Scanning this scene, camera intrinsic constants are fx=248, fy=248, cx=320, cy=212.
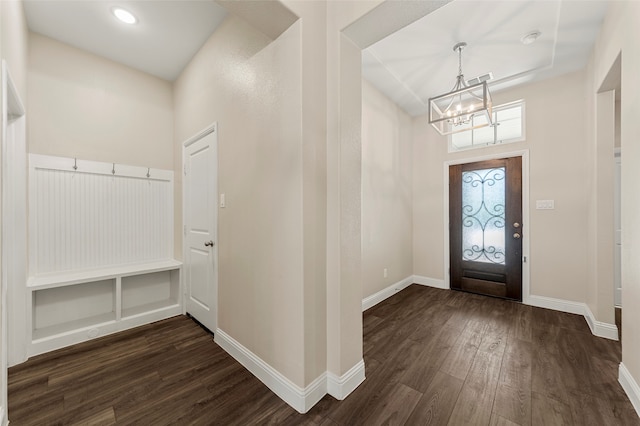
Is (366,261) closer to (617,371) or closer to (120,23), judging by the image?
(617,371)

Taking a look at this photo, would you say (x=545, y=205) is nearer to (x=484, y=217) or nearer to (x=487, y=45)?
(x=484, y=217)

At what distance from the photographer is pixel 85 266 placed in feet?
8.61

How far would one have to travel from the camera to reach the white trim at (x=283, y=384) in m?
1.56

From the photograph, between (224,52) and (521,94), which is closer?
(224,52)

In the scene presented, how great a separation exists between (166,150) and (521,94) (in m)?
4.82

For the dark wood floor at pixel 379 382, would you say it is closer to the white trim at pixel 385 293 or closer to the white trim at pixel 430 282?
the white trim at pixel 385 293

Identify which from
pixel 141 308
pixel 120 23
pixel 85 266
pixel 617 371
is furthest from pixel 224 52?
pixel 617 371

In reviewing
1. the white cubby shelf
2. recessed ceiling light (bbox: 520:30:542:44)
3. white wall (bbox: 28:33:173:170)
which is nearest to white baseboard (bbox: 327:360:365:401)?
the white cubby shelf

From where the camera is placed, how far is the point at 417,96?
3670 mm

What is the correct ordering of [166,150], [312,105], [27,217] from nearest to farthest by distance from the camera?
[312,105] < [27,217] < [166,150]

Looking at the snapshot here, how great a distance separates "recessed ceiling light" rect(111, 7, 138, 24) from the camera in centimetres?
219

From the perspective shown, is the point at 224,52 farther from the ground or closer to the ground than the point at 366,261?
farther from the ground

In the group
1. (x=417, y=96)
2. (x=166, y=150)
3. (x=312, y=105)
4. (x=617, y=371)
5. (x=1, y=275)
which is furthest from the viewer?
(x=417, y=96)

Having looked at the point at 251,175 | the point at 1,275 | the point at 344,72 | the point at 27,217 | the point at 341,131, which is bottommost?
the point at 1,275
